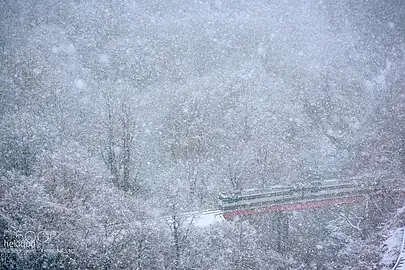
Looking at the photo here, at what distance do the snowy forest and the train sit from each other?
3.69ft

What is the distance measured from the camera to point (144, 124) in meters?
30.2

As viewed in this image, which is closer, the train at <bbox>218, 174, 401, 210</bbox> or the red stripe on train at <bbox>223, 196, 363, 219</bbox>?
the red stripe on train at <bbox>223, 196, 363, 219</bbox>

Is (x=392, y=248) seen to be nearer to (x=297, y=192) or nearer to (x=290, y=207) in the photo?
(x=290, y=207)

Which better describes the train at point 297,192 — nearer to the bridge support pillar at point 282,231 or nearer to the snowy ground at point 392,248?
the bridge support pillar at point 282,231

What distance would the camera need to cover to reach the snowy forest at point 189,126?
1819 centimetres

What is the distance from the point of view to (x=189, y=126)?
3033 cm

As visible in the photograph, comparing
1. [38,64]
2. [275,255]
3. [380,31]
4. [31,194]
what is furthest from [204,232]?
[380,31]

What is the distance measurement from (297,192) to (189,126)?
11332 millimetres

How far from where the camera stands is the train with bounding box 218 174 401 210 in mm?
22188

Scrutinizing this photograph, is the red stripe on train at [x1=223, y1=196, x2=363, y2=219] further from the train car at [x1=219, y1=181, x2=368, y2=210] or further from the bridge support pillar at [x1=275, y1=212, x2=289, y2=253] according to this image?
the bridge support pillar at [x1=275, y1=212, x2=289, y2=253]

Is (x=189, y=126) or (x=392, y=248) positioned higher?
(x=189, y=126)

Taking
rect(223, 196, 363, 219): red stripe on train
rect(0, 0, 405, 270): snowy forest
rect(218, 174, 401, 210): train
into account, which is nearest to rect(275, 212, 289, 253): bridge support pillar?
rect(0, 0, 405, 270): snowy forest

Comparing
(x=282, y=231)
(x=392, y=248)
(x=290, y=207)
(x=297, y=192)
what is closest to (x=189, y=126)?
(x=297, y=192)

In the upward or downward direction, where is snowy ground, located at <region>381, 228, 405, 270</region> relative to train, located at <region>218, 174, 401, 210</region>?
downward
